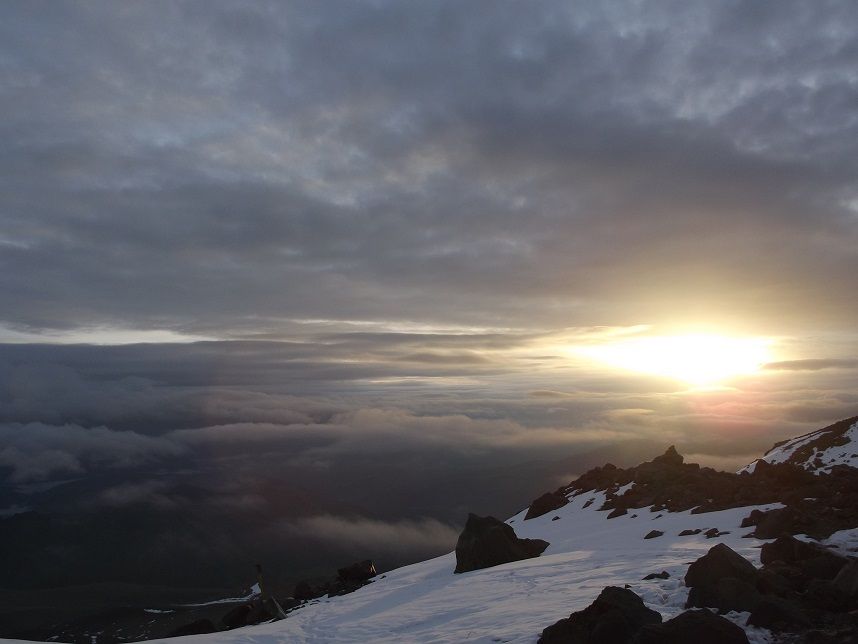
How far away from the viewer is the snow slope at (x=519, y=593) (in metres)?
19.1

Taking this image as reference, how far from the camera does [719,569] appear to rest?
17.6 meters

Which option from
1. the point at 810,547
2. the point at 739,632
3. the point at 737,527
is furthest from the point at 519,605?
the point at 737,527

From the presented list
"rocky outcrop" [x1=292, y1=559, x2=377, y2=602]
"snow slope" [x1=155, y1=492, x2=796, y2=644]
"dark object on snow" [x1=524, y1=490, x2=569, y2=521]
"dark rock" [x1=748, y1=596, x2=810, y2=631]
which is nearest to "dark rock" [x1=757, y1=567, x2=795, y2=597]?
"dark rock" [x1=748, y1=596, x2=810, y2=631]

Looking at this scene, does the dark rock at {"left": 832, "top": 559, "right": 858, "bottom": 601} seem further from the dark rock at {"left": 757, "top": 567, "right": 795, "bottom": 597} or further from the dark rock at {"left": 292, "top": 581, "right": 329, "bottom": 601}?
the dark rock at {"left": 292, "top": 581, "right": 329, "bottom": 601}

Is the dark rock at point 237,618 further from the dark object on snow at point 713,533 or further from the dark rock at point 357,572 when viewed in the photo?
the dark object on snow at point 713,533

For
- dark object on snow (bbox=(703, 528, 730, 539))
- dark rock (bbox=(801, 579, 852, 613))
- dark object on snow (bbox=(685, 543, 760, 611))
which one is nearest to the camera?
dark rock (bbox=(801, 579, 852, 613))

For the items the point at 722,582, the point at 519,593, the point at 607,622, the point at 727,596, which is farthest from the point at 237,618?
the point at 727,596

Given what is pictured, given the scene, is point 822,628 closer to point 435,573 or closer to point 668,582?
point 668,582

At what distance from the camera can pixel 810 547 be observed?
1973cm

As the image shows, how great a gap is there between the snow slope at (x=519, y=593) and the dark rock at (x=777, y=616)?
1.21ft

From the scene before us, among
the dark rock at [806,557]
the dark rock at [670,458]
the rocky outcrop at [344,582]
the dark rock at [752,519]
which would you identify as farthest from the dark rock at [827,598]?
the rocky outcrop at [344,582]

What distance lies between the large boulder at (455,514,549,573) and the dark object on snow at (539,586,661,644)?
20119 mm

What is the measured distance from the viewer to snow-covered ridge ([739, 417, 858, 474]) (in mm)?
68812

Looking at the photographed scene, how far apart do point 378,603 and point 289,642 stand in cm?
746
